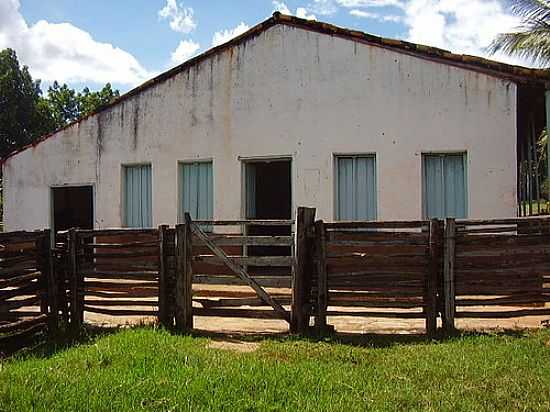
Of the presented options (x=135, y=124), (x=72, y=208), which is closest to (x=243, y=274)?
(x=135, y=124)

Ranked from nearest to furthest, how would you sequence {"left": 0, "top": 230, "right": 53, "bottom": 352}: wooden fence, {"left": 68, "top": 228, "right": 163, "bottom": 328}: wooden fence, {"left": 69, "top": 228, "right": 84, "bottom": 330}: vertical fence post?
{"left": 0, "top": 230, "right": 53, "bottom": 352}: wooden fence → {"left": 68, "top": 228, "right": 163, "bottom": 328}: wooden fence → {"left": 69, "top": 228, "right": 84, "bottom": 330}: vertical fence post

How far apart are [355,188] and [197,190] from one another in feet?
11.3

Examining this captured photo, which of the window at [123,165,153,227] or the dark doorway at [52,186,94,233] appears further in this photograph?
the dark doorway at [52,186,94,233]

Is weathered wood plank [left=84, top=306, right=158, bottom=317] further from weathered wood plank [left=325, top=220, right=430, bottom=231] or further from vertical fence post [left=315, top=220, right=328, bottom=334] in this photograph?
weathered wood plank [left=325, top=220, right=430, bottom=231]

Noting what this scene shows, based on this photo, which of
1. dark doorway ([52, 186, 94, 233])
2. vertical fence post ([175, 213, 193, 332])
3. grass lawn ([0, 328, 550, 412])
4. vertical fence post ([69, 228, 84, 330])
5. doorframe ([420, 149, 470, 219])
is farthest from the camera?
dark doorway ([52, 186, 94, 233])

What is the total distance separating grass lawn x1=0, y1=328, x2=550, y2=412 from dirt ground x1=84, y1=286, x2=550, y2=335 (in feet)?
2.86

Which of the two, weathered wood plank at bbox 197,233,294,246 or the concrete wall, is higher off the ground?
the concrete wall

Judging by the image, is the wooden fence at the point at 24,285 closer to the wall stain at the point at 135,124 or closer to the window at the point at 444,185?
the wall stain at the point at 135,124

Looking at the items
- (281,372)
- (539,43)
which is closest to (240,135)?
(281,372)

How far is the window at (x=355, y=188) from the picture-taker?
1182 cm

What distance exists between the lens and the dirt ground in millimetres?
8352

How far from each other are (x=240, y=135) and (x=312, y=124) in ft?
5.14

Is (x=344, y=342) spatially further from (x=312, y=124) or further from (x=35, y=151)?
(x=35, y=151)

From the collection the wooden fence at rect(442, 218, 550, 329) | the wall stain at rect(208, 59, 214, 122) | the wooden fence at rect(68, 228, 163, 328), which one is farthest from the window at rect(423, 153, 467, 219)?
the wooden fence at rect(68, 228, 163, 328)
